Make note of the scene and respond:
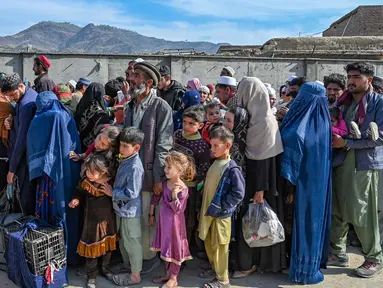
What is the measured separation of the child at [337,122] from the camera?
403 cm

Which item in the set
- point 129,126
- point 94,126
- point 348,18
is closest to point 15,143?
point 94,126

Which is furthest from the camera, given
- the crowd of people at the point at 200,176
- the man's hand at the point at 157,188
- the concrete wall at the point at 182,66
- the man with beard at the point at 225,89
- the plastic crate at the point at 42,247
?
the concrete wall at the point at 182,66

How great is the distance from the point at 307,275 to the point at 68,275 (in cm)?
226

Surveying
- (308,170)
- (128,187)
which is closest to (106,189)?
(128,187)

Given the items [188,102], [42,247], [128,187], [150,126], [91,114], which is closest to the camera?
[42,247]

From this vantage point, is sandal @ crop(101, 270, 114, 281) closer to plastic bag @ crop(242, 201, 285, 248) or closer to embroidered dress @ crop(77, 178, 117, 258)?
embroidered dress @ crop(77, 178, 117, 258)

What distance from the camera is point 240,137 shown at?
3738mm

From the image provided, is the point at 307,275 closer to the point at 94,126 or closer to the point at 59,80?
the point at 94,126

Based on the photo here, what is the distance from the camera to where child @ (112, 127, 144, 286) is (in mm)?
3600

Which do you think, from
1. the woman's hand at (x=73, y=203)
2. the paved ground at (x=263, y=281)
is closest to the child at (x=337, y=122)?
the paved ground at (x=263, y=281)

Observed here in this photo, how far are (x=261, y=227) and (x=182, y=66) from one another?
16040 mm

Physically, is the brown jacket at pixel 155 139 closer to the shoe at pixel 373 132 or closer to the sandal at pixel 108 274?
the sandal at pixel 108 274

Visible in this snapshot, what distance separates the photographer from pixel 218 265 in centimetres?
370

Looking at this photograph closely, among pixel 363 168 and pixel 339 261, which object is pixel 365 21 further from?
pixel 339 261
